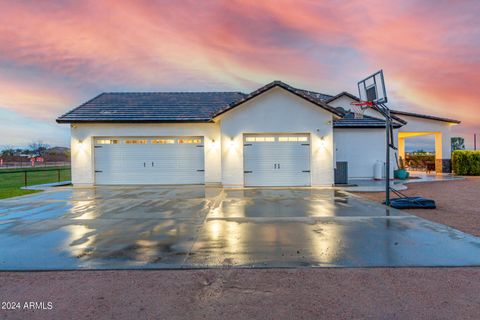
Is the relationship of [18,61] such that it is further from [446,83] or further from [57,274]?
[446,83]

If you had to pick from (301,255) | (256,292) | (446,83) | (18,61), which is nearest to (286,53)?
(446,83)

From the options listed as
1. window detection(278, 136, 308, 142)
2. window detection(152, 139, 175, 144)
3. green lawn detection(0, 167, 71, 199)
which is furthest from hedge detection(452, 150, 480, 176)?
green lawn detection(0, 167, 71, 199)

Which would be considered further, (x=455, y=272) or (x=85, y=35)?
(x=85, y=35)

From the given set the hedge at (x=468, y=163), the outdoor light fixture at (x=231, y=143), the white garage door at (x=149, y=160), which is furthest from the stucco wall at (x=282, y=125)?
the hedge at (x=468, y=163)

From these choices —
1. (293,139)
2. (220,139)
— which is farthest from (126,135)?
(293,139)

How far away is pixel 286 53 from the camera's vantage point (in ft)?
55.7

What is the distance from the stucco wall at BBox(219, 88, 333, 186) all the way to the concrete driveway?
479 centimetres

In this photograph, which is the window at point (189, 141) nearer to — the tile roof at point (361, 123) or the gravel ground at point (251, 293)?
the tile roof at point (361, 123)

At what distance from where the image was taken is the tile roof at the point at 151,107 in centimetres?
1427

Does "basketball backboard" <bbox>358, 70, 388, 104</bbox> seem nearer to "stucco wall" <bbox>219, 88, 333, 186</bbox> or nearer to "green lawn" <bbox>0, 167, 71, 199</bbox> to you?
"stucco wall" <bbox>219, 88, 333, 186</bbox>

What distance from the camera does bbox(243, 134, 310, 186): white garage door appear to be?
13227 millimetres

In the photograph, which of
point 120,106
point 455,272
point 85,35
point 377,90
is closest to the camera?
point 455,272

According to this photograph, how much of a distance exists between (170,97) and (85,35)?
5.57m

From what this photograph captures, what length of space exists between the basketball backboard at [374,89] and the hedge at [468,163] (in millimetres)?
14158
